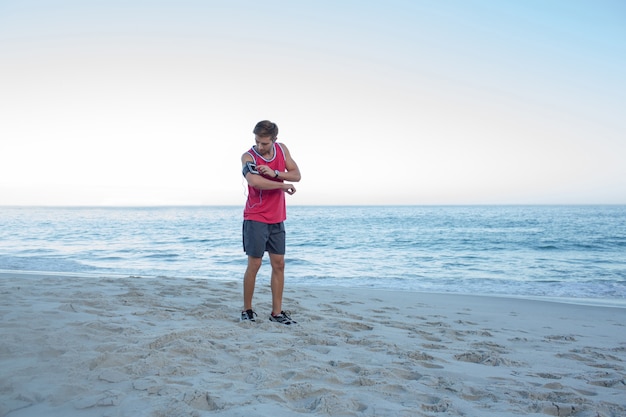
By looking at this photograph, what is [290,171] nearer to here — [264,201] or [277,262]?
[264,201]

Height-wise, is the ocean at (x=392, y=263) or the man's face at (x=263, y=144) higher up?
the man's face at (x=263, y=144)

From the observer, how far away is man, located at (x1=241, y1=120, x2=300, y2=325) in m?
3.98

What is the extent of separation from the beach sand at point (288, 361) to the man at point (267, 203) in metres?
0.42

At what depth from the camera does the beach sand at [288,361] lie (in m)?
2.25

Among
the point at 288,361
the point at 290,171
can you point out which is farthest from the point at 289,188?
the point at 288,361

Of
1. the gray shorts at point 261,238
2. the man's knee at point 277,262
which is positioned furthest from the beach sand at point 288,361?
the gray shorts at point 261,238

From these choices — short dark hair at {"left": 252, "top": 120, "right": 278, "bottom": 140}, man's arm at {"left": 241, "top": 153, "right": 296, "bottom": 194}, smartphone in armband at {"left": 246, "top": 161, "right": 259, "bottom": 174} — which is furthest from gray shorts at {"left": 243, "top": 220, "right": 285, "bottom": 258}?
short dark hair at {"left": 252, "top": 120, "right": 278, "bottom": 140}

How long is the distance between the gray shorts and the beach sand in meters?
0.70

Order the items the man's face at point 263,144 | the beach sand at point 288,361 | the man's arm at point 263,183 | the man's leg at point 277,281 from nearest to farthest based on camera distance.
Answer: the beach sand at point 288,361
the man's arm at point 263,183
the man's face at point 263,144
the man's leg at point 277,281

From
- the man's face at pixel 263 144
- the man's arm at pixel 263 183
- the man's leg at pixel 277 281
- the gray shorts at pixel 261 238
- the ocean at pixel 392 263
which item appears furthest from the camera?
the ocean at pixel 392 263

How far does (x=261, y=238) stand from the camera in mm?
4133

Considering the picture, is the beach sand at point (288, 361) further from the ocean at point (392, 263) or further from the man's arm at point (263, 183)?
the ocean at point (392, 263)

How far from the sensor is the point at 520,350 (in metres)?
3.63

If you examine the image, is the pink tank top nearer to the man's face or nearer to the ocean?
the man's face
